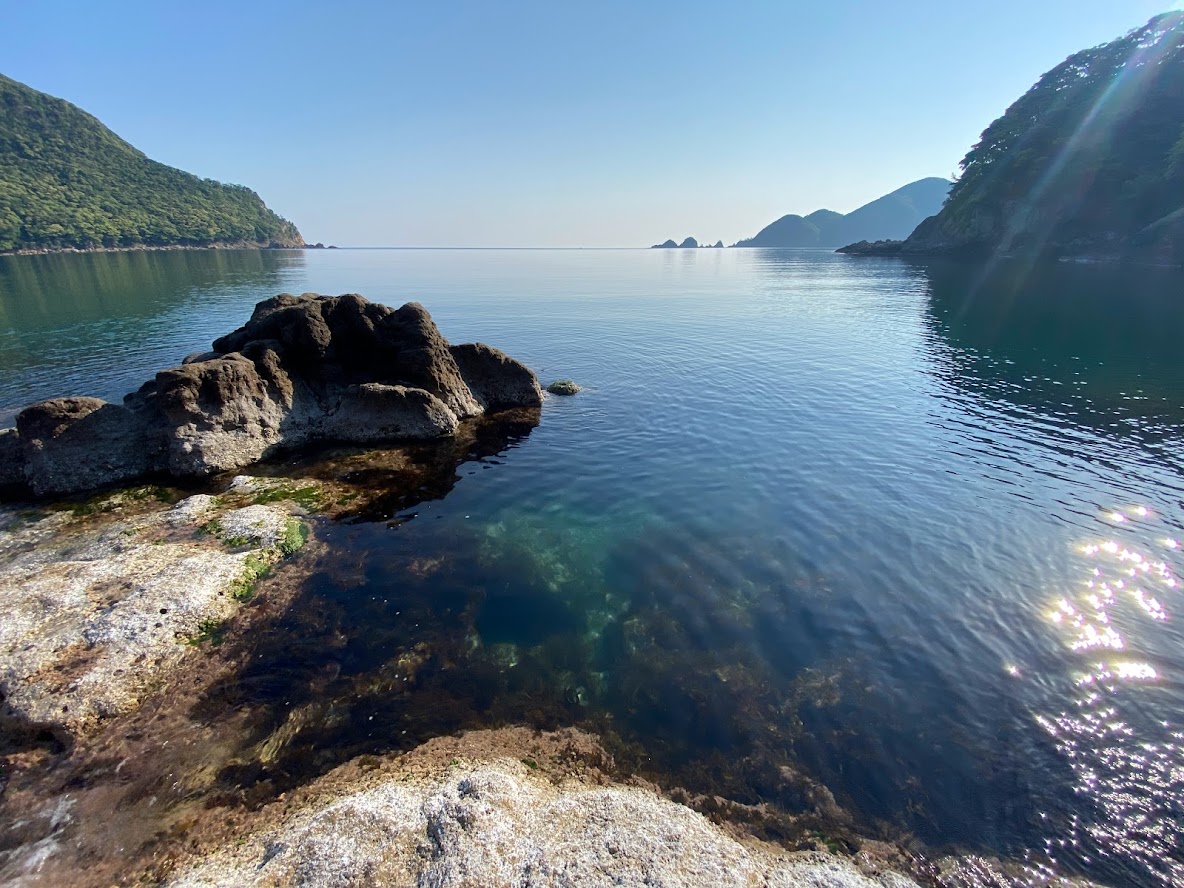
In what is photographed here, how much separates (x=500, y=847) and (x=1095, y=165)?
17454 cm

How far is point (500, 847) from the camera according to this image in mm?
9719

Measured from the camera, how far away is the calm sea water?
12.1 m

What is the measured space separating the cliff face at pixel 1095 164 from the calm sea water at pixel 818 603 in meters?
107

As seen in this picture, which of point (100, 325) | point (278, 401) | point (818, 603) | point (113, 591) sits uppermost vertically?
point (100, 325)

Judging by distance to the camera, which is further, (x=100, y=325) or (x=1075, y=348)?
(x=100, y=325)

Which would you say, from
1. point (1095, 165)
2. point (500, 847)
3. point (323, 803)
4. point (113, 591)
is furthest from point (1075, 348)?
point (1095, 165)

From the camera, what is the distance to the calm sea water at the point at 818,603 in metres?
12.1

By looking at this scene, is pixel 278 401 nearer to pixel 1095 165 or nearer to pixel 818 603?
pixel 818 603

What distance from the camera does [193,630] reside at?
50.4 feet

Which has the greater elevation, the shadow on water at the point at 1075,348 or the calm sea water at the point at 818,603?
the shadow on water at the point at 1075,348

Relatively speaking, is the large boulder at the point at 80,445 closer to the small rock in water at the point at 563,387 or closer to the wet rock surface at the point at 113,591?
the wet rock surface at the point at 113,591

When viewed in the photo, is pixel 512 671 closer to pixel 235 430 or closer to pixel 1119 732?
pixel 1119 732

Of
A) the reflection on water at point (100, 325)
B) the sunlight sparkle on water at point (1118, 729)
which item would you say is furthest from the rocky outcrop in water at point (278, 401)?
the sunlight sparkle on water at point (1118, 729)

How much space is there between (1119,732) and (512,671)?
1511 cm
